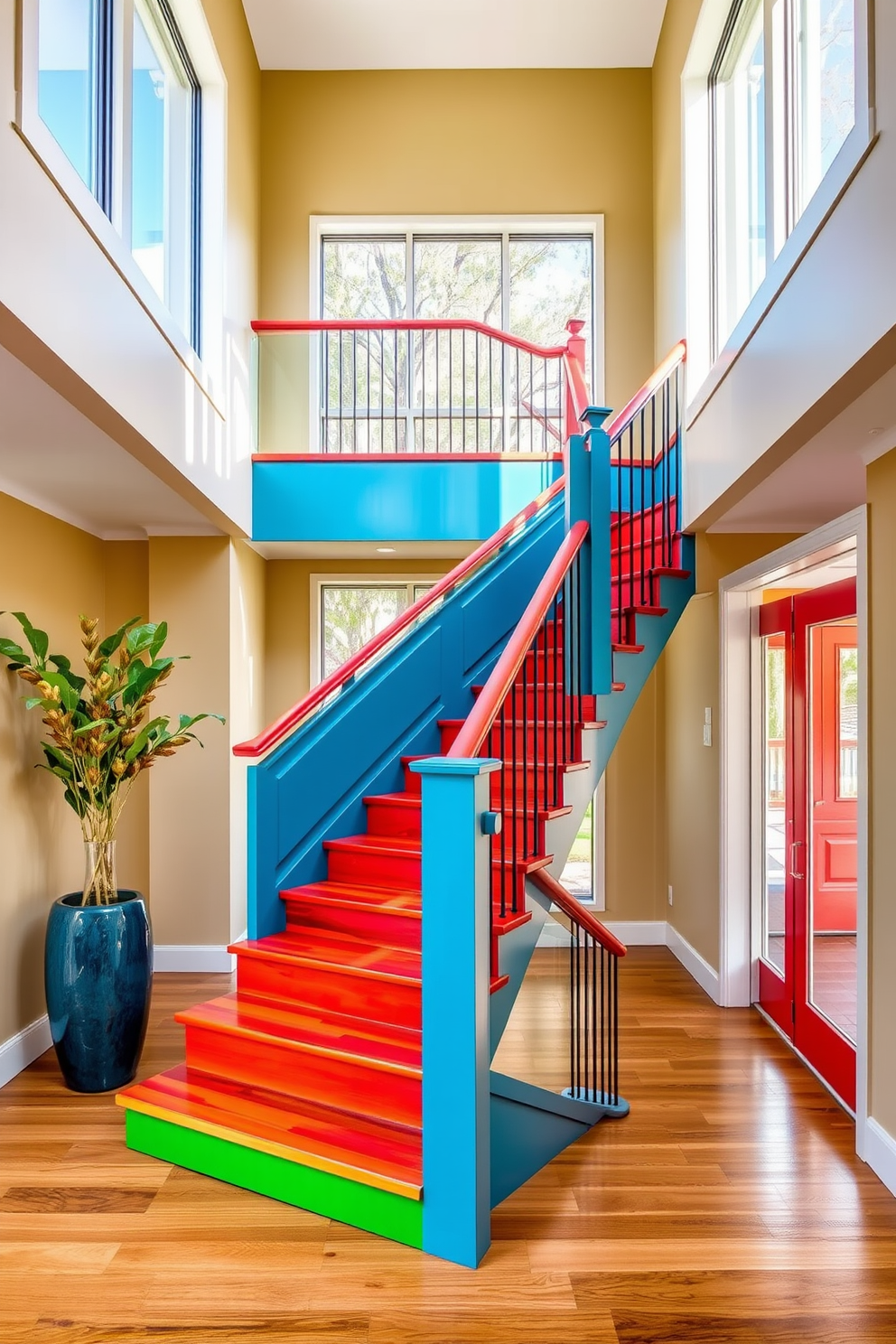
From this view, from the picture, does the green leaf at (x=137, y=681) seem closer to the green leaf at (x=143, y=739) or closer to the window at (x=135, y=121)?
the green leaf at (x=143, y=739)

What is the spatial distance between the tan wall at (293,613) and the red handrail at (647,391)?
7.19ft

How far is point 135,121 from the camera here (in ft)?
13.6

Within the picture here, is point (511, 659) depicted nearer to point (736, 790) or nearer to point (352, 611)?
point (736, 790)

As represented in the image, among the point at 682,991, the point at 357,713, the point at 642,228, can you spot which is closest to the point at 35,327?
the point at 357,713

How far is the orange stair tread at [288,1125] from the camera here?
9.08 ft

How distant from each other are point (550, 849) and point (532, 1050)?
0.95 meters

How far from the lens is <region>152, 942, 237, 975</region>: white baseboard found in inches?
209

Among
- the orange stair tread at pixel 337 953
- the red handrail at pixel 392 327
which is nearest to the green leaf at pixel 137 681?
the orange stair tread at pixel 337 953

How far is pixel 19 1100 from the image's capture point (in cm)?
379

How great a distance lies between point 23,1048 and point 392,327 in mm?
4426

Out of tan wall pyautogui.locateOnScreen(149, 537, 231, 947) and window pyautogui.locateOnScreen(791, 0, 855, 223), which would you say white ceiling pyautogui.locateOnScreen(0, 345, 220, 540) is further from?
window pyautogui.locateOnScreen(791, 0, 855, 223)

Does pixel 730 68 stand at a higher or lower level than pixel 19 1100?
higher

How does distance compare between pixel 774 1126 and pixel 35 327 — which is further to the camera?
pixel 774 1126

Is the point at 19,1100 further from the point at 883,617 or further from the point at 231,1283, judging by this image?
the point at 883,617
